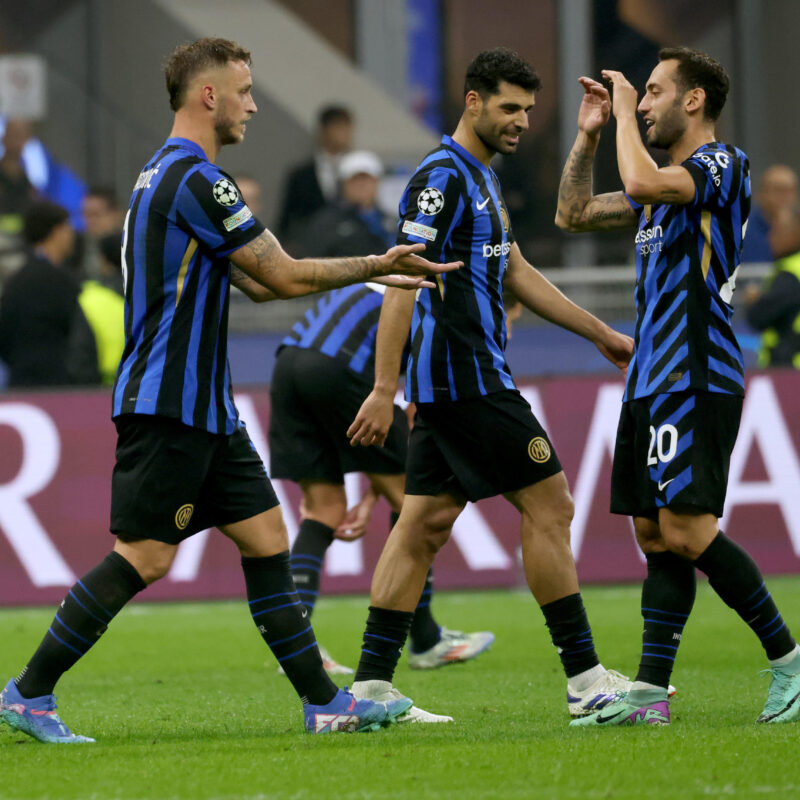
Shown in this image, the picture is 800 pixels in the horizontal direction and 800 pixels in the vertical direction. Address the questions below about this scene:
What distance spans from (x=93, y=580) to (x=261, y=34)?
12.6 m

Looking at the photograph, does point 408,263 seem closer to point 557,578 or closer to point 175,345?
point 175,345

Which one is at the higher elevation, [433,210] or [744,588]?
[433,210]

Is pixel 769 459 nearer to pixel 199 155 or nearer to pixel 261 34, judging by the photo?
pixel 199 155

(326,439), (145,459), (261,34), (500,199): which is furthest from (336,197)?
(145,459)

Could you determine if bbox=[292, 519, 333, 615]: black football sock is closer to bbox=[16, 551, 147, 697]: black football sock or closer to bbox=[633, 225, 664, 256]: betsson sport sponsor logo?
bbox=[16, 551, 147, 697]: black football sock

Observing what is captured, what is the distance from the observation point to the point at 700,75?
5.56m

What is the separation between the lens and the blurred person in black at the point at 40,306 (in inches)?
448

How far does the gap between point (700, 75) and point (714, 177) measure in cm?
42

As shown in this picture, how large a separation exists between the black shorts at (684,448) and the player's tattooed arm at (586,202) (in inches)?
30.1

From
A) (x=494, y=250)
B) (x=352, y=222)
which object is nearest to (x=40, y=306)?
(x=352, y=222)

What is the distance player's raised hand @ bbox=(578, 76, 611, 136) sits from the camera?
5.86 metres

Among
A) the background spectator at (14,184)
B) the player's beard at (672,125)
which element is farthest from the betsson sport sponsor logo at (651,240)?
the background spectator at (14,184)

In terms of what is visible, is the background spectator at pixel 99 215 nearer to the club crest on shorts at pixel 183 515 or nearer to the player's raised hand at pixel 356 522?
the player's raised hand at pixel 356 522

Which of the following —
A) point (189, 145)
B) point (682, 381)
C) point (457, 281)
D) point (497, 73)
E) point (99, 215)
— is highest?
point (497, 73)
